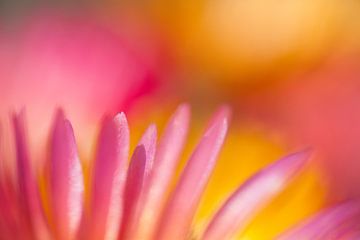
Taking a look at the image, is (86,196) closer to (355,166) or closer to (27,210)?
(27,210)

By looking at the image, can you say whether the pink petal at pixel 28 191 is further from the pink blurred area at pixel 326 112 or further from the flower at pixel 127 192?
the pink blurred area at pixel 326 112

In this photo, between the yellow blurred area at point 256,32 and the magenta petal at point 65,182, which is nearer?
the magenta petal at point 65,182

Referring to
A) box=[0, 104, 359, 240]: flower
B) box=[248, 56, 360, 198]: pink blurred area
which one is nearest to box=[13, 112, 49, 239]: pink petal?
box=[0, 104, 359, 240]: flower

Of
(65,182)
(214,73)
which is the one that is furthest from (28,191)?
(214,73)

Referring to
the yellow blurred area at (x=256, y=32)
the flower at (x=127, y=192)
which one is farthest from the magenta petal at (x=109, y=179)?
the yellow blurred area at (x=256, y=32)

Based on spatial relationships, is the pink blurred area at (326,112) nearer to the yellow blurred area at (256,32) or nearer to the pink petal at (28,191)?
the yellow blurred area at (256,32)

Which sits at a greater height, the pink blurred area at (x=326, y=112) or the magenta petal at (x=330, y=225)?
the pink blurred area at (x=326, y=112)

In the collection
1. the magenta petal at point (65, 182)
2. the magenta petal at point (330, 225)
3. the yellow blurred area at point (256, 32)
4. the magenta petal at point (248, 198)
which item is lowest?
the magenta petal at point (330, 225)
